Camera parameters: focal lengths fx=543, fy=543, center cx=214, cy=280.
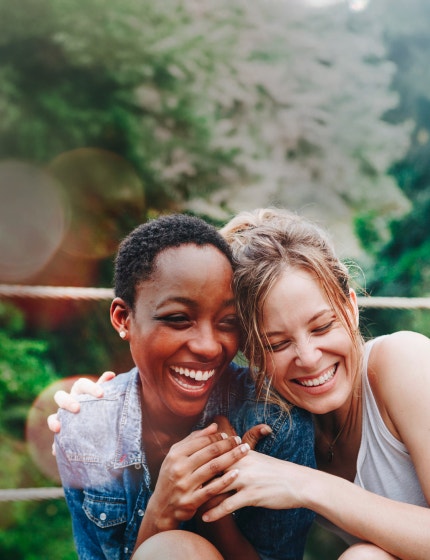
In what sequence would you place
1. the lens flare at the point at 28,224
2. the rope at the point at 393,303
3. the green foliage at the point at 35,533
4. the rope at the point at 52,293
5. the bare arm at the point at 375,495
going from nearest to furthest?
1. the bare arm at the point at 375,495
2. the rope at the point at 52,293
3. the rope at the point at 393,303
4. the green foliage at the point at 35,533
5. the lens flare at the point at 28,224

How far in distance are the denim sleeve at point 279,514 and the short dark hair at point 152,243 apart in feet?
1.48

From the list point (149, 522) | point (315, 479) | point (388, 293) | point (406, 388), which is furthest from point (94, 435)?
point (388, 293)

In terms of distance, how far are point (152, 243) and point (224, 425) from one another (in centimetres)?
53

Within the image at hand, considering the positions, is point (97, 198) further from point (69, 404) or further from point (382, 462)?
point (382, 462)

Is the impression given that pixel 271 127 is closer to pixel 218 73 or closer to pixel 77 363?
pixel 218 73

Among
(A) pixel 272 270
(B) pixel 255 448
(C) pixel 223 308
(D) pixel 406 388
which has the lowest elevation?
(B) pixel 255 448

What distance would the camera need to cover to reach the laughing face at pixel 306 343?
1.39 metres

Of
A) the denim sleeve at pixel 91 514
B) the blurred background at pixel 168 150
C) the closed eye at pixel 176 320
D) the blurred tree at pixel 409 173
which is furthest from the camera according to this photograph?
the blurred tree at pixel 409 173

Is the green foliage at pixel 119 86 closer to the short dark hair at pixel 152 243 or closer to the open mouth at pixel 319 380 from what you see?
the short dark hair at pixel 152 243

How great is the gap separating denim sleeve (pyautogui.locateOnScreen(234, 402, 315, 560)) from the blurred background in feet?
5.92

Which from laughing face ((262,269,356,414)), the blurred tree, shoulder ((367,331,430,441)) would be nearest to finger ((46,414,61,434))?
laughing face ((262,269,356,414))

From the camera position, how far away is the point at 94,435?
157cm

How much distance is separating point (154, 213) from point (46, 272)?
745 millimetres

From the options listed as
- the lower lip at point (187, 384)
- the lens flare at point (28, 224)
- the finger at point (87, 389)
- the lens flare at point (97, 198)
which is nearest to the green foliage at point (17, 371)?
the lens flare at point (28, 224)
